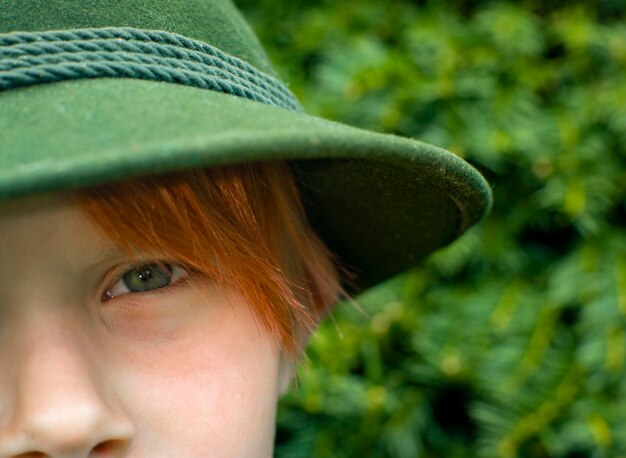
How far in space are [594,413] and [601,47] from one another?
0.57 meters

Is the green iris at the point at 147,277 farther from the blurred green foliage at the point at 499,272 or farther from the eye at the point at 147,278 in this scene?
the blurred green foliage at the point at 499,272

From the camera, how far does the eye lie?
33.0 inches

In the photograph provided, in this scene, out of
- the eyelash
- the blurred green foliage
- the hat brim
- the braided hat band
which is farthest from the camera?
the blurred green foliage

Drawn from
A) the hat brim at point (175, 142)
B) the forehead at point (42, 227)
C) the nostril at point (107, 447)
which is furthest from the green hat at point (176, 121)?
the nostril at point (107, 447)

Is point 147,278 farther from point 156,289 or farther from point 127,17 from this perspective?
point 127,17

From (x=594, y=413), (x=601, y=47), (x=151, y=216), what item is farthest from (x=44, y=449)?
(x=601, y=47)

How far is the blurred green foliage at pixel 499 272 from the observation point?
1.29 m

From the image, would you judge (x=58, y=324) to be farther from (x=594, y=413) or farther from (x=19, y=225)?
(x=594, y=413)

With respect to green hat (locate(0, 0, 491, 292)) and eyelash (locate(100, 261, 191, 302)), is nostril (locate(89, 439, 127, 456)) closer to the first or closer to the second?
eyelash (locate(100, 261, 191, 302))

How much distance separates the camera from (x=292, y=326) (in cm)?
96

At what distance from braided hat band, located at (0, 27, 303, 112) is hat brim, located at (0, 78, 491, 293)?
10 millimetres

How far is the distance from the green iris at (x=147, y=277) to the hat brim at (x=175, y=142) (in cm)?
20

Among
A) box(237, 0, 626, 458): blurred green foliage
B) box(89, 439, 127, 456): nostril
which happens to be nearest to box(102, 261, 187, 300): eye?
box(89, 439, 127, 456): nostril

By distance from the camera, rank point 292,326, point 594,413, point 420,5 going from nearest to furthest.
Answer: point 292,326 → point 594,413 → point 420,5
